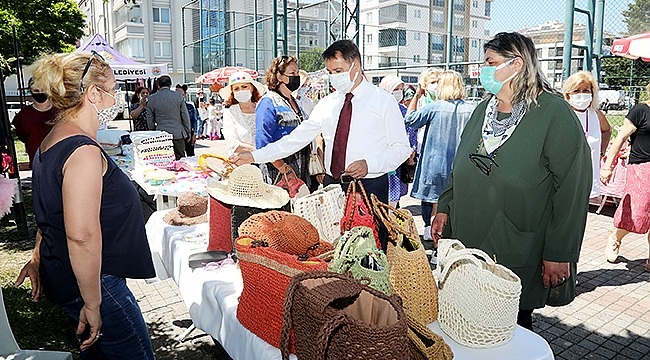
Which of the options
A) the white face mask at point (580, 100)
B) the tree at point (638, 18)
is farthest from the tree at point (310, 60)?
the white face mask at point (580, 100)

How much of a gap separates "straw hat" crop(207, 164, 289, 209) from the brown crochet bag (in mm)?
965

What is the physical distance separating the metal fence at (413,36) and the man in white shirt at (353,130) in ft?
2.15

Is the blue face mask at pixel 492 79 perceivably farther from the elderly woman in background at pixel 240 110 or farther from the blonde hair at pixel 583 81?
the blonde hair at pixel 583 81

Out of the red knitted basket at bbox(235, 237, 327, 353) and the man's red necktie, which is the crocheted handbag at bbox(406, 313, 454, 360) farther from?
the man's red necktie

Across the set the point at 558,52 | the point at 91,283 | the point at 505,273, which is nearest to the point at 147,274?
the point at 91,283

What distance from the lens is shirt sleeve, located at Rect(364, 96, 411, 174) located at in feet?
10.0

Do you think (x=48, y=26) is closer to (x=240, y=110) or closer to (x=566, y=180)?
(x=240, y=110)

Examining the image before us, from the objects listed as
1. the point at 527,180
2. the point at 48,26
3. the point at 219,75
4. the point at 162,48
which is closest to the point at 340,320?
the point at 527,180

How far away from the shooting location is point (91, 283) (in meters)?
1.79

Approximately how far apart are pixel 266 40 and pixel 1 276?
57.2ft

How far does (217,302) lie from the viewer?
7.30ft

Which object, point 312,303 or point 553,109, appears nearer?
point 312,303

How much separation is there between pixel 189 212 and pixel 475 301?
2.15m

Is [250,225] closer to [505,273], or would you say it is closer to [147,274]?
[147,274]
